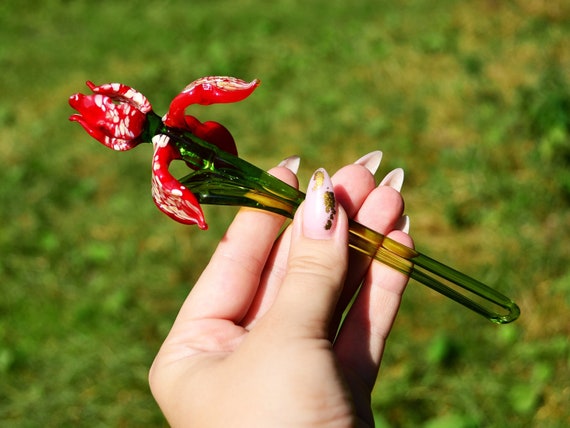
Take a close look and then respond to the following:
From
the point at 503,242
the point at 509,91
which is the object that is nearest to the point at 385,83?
the point at 509,91

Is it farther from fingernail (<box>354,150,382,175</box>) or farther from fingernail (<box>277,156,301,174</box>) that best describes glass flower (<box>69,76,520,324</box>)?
fingernail (<box>354,150,382,175</box>)

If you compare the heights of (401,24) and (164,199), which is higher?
(401,24)

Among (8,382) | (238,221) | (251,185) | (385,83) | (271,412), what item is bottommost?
(8,382)

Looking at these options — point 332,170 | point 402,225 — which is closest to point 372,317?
point 402,225

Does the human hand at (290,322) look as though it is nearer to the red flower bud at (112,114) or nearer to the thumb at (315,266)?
the thumb at (315,266)

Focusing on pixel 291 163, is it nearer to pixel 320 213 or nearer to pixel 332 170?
pixel 320 213

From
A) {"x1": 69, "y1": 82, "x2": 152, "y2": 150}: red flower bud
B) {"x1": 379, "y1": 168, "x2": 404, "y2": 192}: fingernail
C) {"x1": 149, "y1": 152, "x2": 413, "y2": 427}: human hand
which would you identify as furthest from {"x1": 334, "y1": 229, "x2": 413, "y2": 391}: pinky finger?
{"x1": 69, "y1": 82, "x2": 152, "y2": 150}: red flower bud

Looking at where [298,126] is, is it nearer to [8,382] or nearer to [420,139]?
[420,139]
